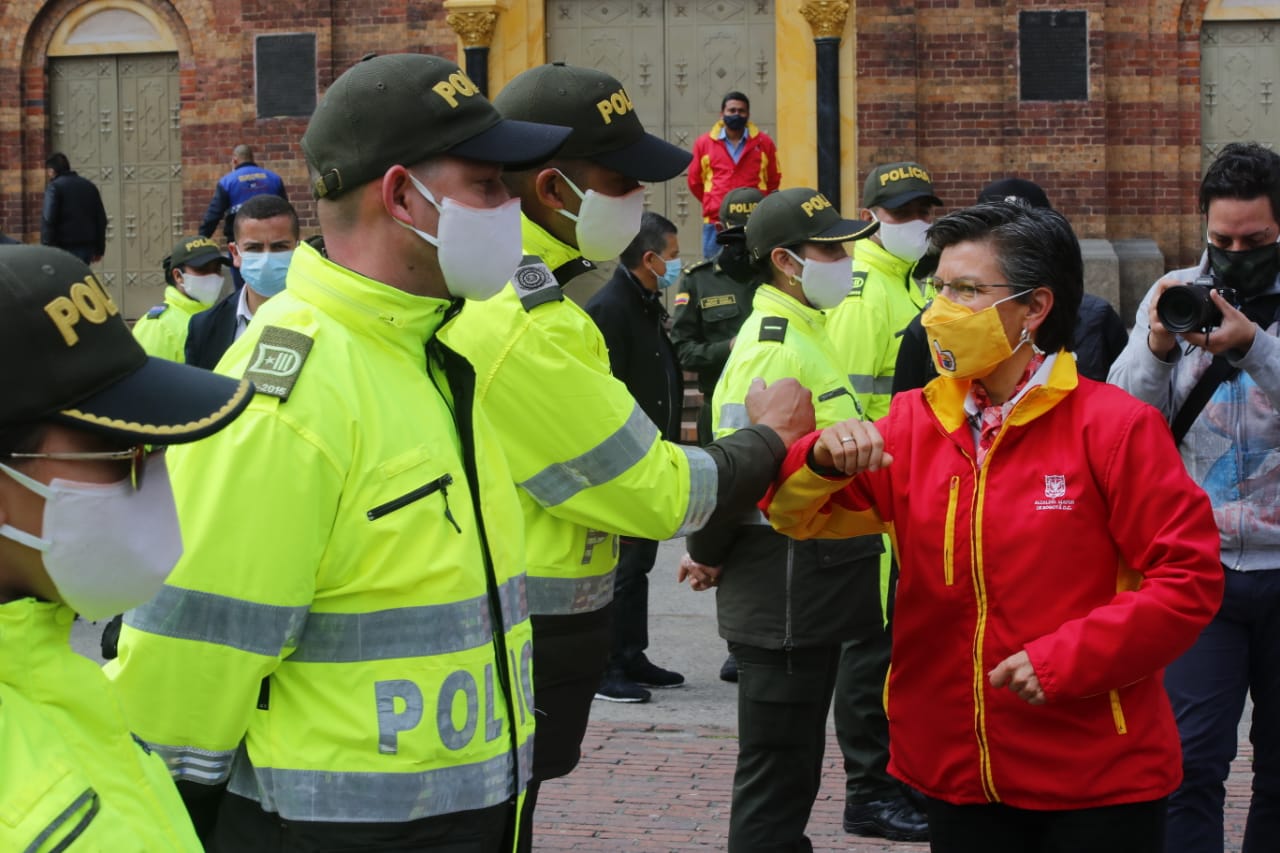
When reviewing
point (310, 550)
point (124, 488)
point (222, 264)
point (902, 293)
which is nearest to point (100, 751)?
point (124, 488)

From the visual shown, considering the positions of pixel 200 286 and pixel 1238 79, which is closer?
pixel 200 286

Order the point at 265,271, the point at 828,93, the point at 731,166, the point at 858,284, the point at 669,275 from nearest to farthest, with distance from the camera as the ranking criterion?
the point at 265,271, the point at 858,284, the point at 669,275, the point at 731,166, the point at 828,93

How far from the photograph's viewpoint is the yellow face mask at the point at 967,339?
12.3ft

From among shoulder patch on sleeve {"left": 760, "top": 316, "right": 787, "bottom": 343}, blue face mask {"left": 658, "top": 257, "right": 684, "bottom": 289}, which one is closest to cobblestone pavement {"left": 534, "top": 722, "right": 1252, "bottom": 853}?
shoulder patch on sleeve {"left": 760, "top": 316, "right": 787, "bottom": 343}

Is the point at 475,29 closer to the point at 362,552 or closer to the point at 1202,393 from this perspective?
the point at 1202,393

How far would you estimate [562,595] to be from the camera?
3.99 meters

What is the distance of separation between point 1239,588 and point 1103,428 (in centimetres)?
137

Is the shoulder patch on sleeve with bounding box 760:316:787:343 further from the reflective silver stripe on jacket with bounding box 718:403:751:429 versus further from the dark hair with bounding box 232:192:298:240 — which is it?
the dark hair with bounding box 232:192:298:240

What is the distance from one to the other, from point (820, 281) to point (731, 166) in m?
9.25

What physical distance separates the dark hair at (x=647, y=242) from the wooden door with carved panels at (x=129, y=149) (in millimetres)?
11102

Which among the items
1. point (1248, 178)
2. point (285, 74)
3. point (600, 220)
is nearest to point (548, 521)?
point (600, 220)

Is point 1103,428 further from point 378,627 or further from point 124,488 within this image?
point 124,488

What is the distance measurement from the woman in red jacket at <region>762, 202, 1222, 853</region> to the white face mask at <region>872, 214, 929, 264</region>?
4221mm

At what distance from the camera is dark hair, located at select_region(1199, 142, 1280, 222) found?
4.71 metres
